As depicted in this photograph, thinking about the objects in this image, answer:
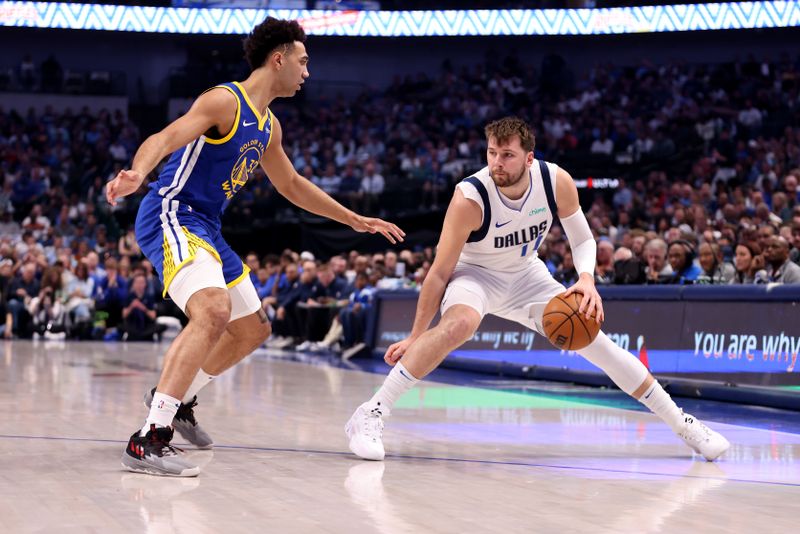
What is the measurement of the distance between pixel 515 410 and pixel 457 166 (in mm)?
17026

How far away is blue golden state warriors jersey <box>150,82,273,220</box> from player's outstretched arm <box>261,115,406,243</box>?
36 centimetres

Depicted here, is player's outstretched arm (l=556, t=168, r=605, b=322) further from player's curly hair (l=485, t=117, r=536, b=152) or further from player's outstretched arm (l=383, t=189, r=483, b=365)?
player's outstretched arm (l=383, t=189, r=483, b=365)

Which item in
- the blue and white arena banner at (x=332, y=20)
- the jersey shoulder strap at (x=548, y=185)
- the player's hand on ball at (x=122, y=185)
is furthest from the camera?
the blue and white arena banner at (x=332, y=20)

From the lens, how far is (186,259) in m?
5.30

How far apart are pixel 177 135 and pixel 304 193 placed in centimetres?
121

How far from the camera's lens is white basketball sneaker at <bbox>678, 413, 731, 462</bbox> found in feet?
19.0

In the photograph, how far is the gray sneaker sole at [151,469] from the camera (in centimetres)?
498

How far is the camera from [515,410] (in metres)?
8.47

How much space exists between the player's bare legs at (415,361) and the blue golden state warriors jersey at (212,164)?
124cm

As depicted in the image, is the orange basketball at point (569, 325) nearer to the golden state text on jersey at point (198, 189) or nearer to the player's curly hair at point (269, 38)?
the golden state text on jersey at point (198, 189)

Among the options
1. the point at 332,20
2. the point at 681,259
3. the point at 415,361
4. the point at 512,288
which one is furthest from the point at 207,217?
the point at 332,20

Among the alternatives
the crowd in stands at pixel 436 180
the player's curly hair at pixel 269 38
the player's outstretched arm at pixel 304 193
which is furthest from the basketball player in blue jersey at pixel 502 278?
the crowd in stands at pixel 436 180

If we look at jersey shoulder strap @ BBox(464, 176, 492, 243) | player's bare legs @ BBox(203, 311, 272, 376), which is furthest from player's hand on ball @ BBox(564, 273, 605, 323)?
player's bare legs @ BBox(203, 311, 272, 376)

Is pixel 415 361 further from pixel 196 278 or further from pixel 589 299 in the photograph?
pixel 196 278
